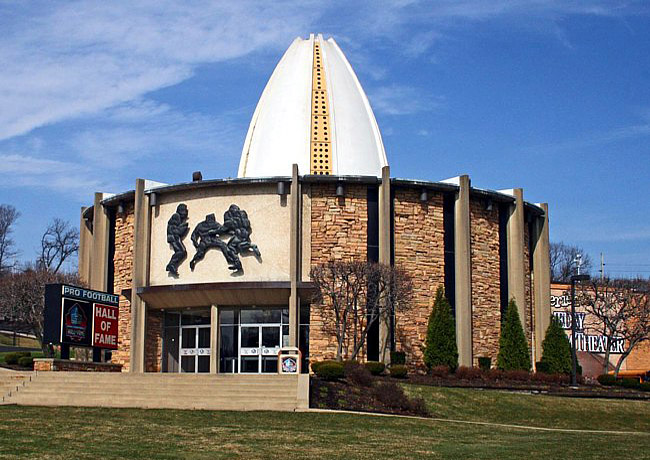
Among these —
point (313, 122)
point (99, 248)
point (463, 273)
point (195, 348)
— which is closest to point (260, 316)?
point (195, 348)

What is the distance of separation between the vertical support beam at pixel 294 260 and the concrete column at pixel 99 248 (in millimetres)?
10956

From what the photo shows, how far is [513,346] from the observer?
43.2 m

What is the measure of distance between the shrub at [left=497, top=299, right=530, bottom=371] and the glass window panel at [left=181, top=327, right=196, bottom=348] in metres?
14.0

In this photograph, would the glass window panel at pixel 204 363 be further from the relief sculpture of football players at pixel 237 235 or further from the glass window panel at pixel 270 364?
the relief sculpture of football players at pixel 237 235

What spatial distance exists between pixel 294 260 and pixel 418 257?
5671 millimetres

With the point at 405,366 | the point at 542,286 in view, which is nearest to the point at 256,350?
the point at 405,366

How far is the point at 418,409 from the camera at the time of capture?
93.8ft

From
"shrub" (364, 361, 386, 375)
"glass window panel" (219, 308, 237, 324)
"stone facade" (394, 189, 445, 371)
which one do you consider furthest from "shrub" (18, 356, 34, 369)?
"stone facade" (394, 189, 445, 371)

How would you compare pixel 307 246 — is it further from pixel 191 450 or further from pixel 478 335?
pixel 191 450

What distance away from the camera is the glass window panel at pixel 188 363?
4481 centimetres

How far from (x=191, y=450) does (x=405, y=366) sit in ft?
73.9

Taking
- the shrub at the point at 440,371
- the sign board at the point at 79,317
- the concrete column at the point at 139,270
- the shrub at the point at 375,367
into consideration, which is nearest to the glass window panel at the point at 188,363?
the concrete column at the point at 139,270

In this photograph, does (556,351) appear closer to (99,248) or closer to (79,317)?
(79,317)

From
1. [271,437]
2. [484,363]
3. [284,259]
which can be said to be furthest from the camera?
[484,363]
